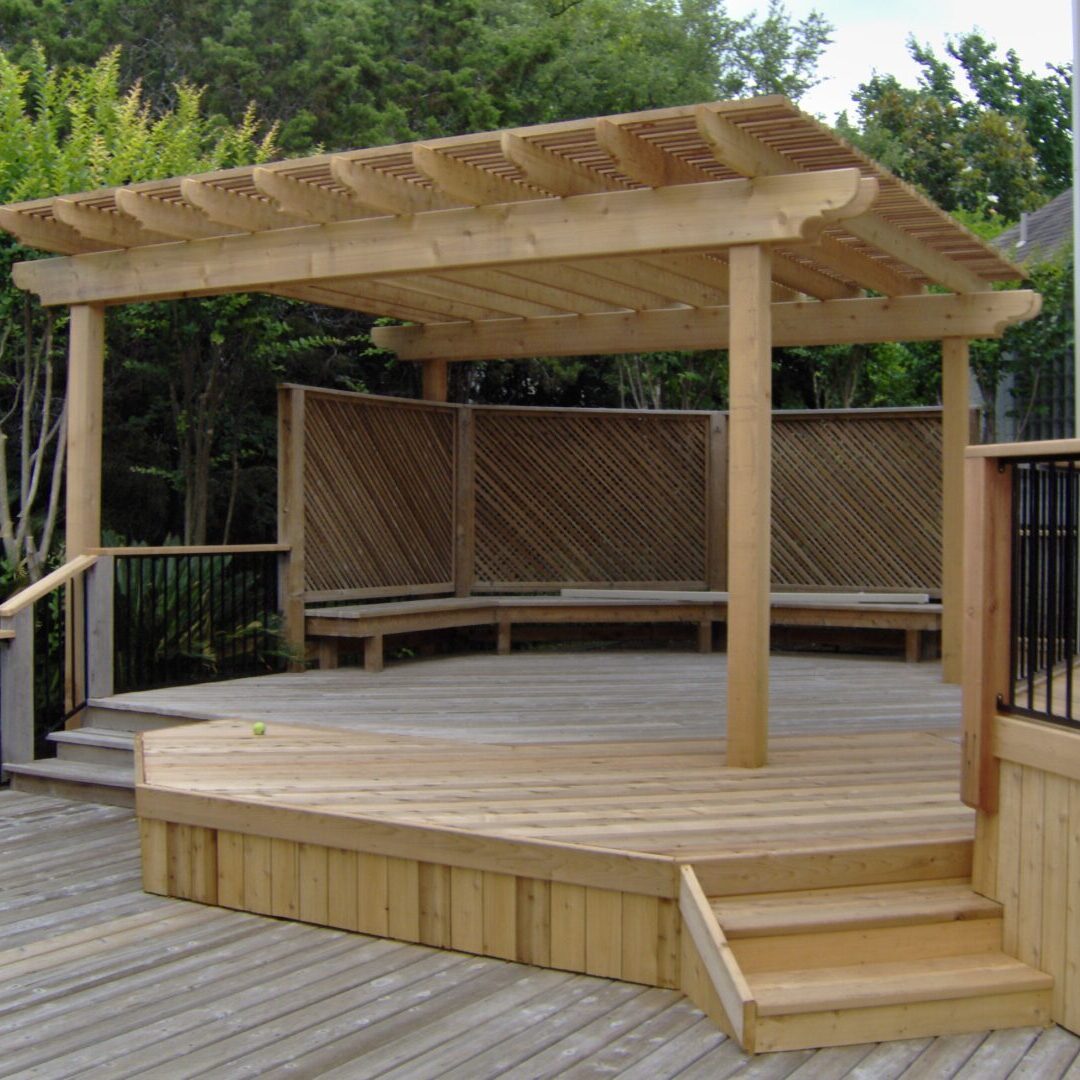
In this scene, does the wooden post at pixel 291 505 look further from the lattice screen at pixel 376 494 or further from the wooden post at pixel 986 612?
the wooden post at pixel 986 612

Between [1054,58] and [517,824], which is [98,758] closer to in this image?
[517,824]

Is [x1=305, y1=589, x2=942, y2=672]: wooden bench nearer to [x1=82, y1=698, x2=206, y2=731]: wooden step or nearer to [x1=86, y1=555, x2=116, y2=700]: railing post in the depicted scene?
[x1=86, y1=555, x2=116, y2=700]: railing post

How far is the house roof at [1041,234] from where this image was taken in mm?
14305

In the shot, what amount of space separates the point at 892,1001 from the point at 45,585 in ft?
14.7

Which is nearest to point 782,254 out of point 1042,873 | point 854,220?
point 854,220

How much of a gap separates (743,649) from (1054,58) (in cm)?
2535

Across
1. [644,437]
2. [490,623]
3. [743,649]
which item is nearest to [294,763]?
[743,649]

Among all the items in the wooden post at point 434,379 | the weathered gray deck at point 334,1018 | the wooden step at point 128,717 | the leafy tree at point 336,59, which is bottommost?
the weathered gray deck at point 334,1018

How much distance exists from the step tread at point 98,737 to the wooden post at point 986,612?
3.89 metres

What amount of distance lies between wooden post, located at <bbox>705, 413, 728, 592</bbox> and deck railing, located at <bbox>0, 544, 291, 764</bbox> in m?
3.34

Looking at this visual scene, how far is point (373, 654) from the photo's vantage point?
7.89m

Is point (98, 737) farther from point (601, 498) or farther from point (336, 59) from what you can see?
point (336, 59)

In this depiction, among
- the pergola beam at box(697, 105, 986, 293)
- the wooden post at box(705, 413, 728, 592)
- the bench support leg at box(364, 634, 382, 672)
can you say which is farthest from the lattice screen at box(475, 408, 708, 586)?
the pergola beam at box(697, 105, 986, 293)

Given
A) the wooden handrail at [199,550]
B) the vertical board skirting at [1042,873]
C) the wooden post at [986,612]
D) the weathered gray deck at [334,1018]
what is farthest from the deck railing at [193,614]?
the vertical board skirting at [1042,873]
